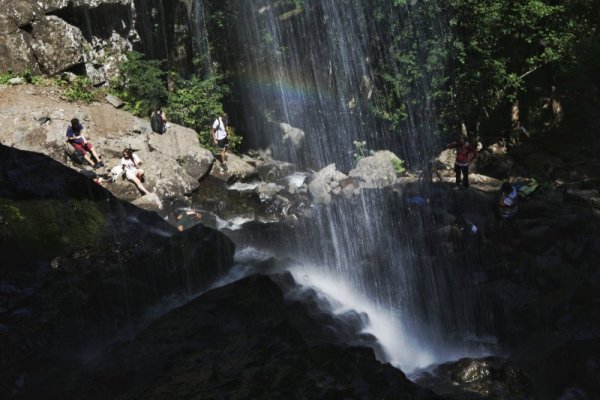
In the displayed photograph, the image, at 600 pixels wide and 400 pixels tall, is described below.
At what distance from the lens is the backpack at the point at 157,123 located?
18.4 meters

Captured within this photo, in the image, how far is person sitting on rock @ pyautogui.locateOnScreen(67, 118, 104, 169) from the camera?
15.6 m

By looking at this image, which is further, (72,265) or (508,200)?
(508,200)

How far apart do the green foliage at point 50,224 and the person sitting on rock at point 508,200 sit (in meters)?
9.02

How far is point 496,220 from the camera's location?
13.6 meters

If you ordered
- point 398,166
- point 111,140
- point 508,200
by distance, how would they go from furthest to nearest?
point 398,166 < point 111,140 < point 508,200

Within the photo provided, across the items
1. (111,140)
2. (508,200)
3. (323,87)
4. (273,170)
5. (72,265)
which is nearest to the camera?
(72,265)

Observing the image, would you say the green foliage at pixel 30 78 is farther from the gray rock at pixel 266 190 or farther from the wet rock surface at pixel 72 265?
the wet rock surface at pixel 72 265

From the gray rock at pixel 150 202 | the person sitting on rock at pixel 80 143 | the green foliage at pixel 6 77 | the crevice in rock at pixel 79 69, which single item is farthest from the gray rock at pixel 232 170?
the green foliage at pixel 6 77

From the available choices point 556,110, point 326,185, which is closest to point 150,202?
point 326,185

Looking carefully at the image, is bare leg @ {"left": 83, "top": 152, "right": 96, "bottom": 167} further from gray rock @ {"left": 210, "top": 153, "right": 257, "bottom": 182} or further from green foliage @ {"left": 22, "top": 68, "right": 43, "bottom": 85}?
green foliage @ {"left": 22, "top": 68, "right": 43, "bottom": 85}

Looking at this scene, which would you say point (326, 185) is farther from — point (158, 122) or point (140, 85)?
point (140, 85)

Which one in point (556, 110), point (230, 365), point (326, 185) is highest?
point (556, 110)

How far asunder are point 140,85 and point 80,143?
16.0ft

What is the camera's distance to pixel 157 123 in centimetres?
1839
